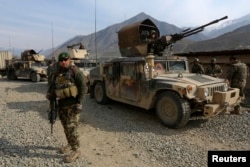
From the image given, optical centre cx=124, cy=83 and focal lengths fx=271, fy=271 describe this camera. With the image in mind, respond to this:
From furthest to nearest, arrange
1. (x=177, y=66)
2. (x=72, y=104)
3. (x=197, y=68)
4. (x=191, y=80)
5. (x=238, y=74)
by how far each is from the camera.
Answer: (x=197, y=68) < (x=238, y=74) < (x=177, y=66) < (x=191, y=80) < (x=72, y=104)

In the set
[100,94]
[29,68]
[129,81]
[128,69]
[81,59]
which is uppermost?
[81,59]

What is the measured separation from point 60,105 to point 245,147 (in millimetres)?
3397

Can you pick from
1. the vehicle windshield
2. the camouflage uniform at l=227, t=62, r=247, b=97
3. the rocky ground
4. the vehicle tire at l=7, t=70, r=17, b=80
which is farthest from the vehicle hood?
the vehicle tire at l=7, t=70, r=17, b=80

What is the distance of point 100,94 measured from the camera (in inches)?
343

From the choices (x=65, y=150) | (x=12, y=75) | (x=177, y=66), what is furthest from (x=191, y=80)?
(x=12, y=75)

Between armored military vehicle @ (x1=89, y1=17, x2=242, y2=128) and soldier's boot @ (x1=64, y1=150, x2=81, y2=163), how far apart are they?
243 centimetres

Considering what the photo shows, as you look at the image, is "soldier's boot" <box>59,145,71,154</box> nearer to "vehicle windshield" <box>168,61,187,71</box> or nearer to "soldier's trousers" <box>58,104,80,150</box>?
"soldier's trousers" <box>58,104,80,150</box>

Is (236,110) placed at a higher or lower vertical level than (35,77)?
lower

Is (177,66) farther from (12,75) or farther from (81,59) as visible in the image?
(12,75)

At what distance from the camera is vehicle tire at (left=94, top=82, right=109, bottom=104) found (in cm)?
854

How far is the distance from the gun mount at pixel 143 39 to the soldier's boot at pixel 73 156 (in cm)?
447

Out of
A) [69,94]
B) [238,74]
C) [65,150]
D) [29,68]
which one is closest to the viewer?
[69,94]

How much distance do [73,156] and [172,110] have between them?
8.62 feet

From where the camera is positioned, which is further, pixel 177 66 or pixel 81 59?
pixel 81 59
